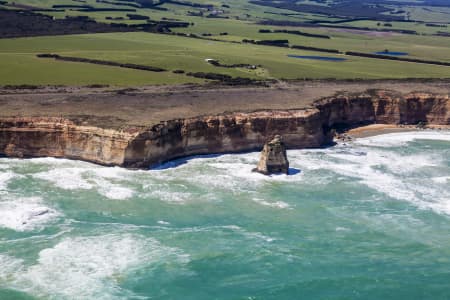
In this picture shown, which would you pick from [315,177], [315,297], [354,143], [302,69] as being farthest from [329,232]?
[302,69]

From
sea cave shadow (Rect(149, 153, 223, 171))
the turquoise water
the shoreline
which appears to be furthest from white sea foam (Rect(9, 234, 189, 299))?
the shoreline

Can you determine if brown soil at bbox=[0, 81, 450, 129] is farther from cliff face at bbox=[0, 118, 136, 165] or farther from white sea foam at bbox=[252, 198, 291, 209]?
white sea foam at bbox=[252, 198, 291, 209]

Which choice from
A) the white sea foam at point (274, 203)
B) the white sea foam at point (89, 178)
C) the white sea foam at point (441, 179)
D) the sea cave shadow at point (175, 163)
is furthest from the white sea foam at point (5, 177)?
the white sea foam at point (441, 179)

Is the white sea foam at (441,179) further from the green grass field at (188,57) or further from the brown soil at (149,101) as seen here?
the green grass field at (188,57)

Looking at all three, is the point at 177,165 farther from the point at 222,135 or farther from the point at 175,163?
the point at 222,135

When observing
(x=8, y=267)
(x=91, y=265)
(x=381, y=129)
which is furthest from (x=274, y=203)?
(x=381, y=129)

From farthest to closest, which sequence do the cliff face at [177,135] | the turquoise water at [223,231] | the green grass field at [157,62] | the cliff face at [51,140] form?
the green grass field at [157,62]
the cliff face at [51,140]
the cliff face at [177,135]
the turquoise water at [223,231]
